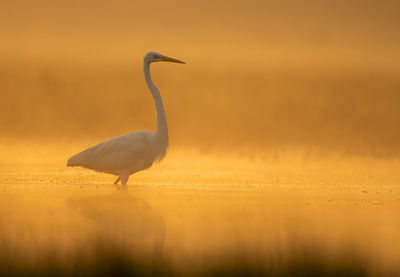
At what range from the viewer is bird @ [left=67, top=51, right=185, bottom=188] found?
12.1 metres

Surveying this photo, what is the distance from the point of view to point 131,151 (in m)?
12.0

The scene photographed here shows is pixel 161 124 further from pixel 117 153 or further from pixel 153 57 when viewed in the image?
pixel 153 57

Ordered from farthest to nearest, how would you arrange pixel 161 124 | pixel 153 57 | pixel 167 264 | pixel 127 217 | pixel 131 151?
pixel 153 57 → pixel 161 124 → pixel 131 151 → pixel 127 217 → pixel 167 264

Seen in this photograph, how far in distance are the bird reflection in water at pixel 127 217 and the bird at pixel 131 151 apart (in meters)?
1.37

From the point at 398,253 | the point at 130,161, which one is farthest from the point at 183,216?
the point at 130,161

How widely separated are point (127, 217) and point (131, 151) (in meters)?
3.64

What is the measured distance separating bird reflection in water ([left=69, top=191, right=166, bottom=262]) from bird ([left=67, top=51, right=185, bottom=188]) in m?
1.37

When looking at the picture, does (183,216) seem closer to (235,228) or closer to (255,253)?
(235,228)

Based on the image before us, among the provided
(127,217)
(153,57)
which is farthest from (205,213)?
(153,57)

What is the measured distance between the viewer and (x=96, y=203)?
9688mm

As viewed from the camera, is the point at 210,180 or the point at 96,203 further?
the point at 210,180

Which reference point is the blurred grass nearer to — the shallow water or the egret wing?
the shallow water

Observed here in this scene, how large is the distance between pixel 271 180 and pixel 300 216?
4622mm

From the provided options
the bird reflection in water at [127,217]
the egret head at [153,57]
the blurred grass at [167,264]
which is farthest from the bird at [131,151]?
the blurred grass at [167,264]
